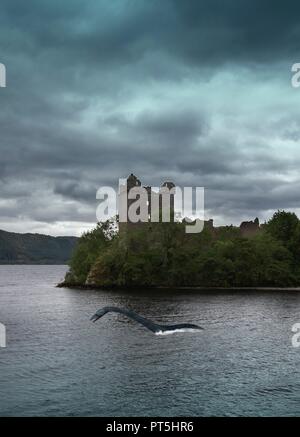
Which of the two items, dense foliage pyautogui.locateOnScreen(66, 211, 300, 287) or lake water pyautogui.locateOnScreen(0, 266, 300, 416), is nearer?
lake water pyautogui.locateOnScreen(0, 266, 300, 416)

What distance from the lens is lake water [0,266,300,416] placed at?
108 ft

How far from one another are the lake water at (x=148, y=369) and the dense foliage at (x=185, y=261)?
265 ft

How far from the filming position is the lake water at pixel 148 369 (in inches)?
1298

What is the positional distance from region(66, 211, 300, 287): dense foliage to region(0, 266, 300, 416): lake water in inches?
3181

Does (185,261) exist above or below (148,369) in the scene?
above

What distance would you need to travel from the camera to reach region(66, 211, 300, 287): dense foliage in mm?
158000

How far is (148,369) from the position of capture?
43.3 metres

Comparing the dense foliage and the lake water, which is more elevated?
the dense foliage

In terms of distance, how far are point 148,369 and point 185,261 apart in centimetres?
11672

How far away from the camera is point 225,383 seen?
3841 cm

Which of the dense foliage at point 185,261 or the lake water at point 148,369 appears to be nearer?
the lake water at point 148,369
